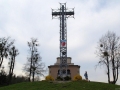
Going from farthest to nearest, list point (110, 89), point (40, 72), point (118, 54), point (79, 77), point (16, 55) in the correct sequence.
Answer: point (16, 55)
point (40, 72)
point (118, 54)
point (79, 77)
point (110, 89)

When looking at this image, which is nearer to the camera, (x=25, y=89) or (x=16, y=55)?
(x=25, y=89)

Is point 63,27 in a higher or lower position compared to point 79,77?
higher

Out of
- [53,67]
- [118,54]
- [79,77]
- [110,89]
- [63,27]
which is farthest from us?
[53,67]

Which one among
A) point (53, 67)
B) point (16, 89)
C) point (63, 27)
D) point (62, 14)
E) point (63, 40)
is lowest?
point (16, 89)

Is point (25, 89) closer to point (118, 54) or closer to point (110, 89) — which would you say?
point (110, 89)

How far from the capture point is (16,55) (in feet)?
148

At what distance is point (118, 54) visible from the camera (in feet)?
120

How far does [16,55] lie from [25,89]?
20.9 meters

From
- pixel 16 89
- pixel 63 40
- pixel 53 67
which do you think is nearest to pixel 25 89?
pixel 16 89

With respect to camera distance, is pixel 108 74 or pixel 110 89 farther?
pixel 108 74

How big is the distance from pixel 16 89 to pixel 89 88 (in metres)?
9.74

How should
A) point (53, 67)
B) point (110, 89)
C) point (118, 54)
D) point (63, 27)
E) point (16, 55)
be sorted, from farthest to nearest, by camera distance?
point (53, 67), point (16, 55), point (63, 27), point (118, 54), point (110, 89)

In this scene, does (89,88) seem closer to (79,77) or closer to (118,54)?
(79,77)

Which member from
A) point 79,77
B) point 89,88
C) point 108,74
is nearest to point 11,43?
point 79,77
